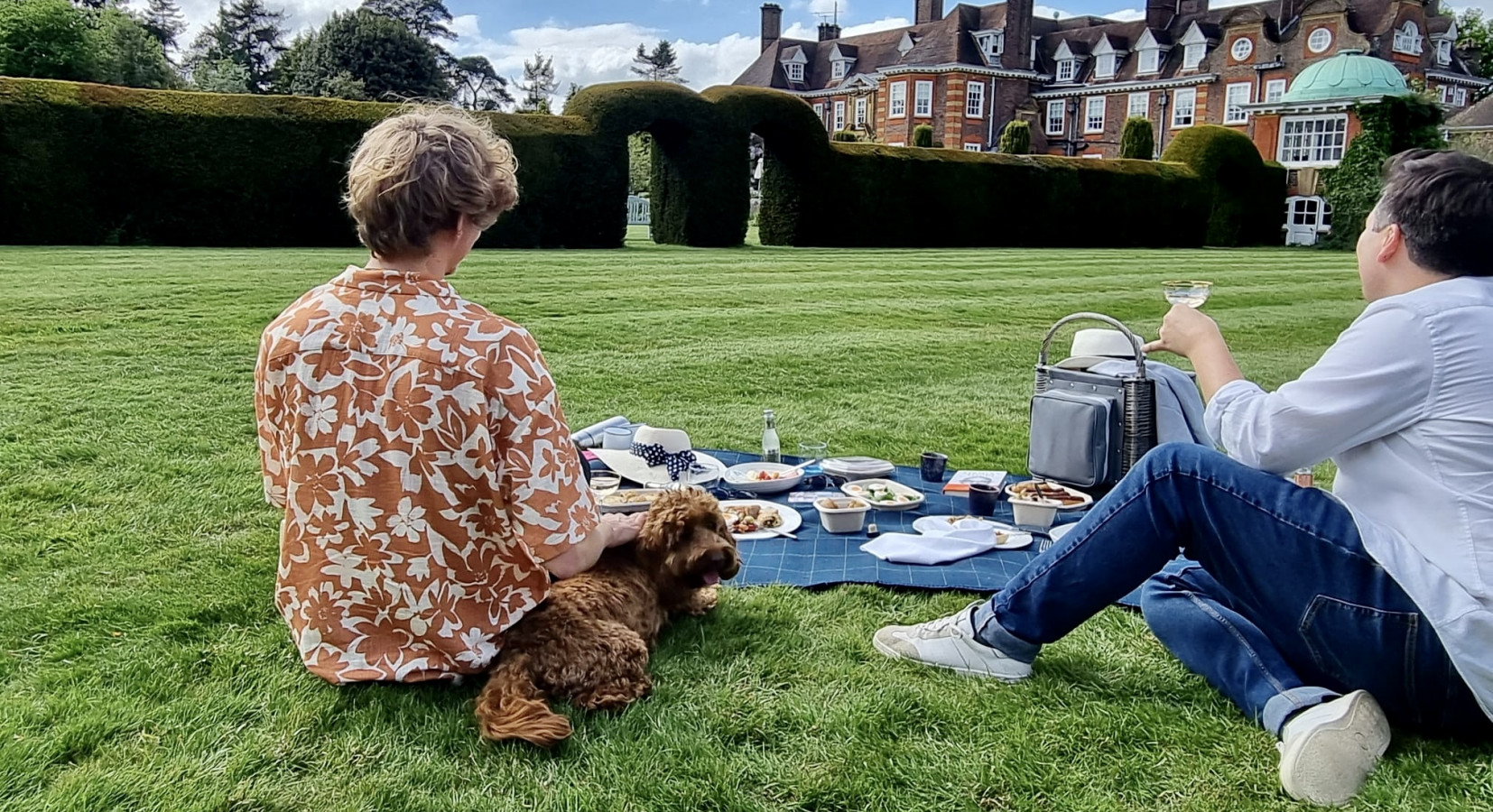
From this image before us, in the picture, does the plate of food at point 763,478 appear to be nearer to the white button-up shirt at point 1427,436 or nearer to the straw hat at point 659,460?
the straw hat at point 659,460

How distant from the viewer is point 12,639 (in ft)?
10.5

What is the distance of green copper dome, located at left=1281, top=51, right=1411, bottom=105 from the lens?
37.9 m

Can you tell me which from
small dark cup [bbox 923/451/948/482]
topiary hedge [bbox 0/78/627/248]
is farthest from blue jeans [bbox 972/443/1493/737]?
topiary hedge [bbox 0/78/627/248]

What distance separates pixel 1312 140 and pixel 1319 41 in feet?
35.7

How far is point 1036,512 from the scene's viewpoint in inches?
169

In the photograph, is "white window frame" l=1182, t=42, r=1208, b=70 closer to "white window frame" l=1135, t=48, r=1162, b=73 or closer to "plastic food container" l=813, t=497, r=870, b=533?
"white window frame" l=1135, t=48, r=1162, b=73

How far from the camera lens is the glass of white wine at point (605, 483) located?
14.5ft

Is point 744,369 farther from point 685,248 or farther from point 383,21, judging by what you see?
point 383,21

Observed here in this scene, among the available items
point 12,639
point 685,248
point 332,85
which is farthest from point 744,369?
point 332,85

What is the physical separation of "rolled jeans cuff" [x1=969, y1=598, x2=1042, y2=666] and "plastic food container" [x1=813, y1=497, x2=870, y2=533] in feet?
4.32

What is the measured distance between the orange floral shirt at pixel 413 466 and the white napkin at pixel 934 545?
5.19 ft

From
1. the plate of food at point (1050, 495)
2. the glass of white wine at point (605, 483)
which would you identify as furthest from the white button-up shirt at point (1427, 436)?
the glass of white wine at point (605, 483)

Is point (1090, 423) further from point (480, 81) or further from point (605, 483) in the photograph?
point (480, 81)

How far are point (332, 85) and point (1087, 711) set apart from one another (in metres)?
54.7
